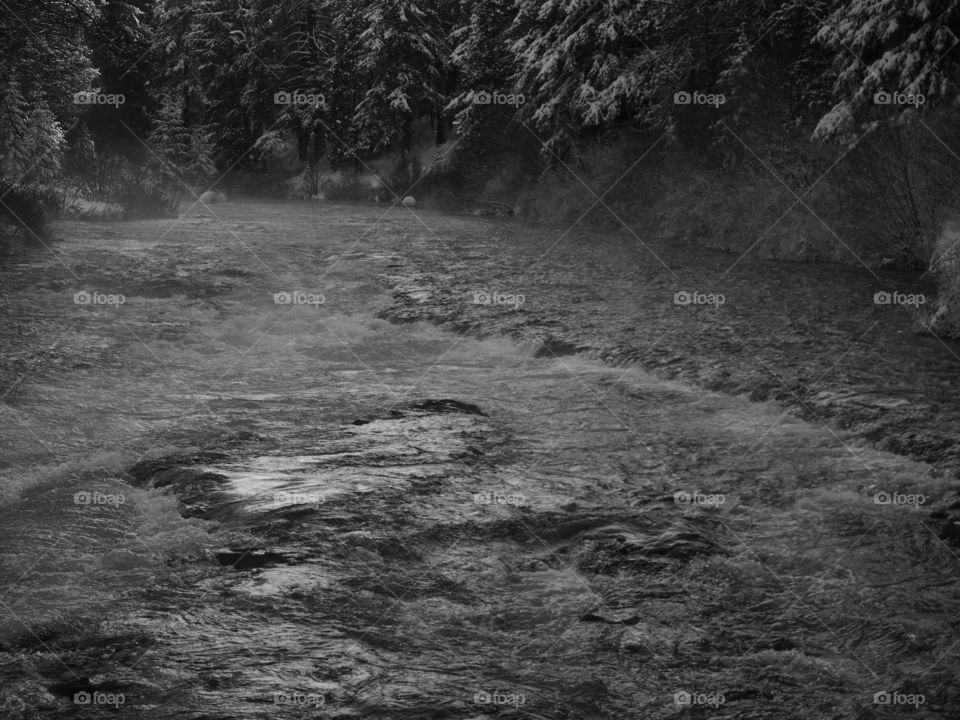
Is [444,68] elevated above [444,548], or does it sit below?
above

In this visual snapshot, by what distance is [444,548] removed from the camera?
222 inches

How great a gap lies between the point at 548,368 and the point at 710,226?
10211 mm

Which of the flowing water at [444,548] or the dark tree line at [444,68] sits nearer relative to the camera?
the flowing water at [444,548]

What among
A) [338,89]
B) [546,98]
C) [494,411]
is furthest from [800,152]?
[338,89]

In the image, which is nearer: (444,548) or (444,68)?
(444,548)

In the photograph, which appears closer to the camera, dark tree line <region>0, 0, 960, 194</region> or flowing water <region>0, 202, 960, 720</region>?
flowing water <region>0, 202, 960, 720</region>

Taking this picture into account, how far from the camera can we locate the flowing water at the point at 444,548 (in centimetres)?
423

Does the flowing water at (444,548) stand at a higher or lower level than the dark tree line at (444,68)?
lower

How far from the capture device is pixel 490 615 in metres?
4.84

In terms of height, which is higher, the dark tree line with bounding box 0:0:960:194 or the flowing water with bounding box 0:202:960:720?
the dark tree line with bounding box 0:0:960:194

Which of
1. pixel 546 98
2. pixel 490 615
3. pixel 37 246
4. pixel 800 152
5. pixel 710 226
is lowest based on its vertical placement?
pixel 490 615

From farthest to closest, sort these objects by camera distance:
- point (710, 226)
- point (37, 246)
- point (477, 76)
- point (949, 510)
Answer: point (477, 76), point (710, 226), point (37, 246), point (949, 510)

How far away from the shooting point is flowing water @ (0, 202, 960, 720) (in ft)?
13.9

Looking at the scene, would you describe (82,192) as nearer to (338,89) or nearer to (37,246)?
(37,246)
